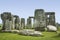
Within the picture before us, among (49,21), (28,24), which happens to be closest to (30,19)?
(28,24)

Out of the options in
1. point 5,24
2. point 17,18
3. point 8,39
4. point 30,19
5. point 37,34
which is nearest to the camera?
point 8,39

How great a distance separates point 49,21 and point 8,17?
14567 mm

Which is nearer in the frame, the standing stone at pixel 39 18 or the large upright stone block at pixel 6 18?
the large upright stone block at pixel 6 18

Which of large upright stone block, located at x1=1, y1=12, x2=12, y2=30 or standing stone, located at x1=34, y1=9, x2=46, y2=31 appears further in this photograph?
standing stone, located at x1=34, y1=9, x2=46, y2=31

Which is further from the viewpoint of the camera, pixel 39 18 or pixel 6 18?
pixel 39 18

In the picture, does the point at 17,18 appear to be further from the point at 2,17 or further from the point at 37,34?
the point at 37,34

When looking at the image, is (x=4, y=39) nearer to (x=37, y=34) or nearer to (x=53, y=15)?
(x=37, y=34)

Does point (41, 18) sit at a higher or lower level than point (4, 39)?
higher

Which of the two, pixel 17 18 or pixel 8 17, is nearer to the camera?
pixel 8 17

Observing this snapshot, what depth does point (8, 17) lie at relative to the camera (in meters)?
29.8

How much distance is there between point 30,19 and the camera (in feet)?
160

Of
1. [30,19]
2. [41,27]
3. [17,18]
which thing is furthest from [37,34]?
[30,19]

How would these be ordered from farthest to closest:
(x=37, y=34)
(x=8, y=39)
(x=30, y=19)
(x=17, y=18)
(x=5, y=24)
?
(x=30, y=19), (x=17, y=18), (x=5, y=24), (x=37, y=34), (x=8, y=39)

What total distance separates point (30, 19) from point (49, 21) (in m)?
8.77
